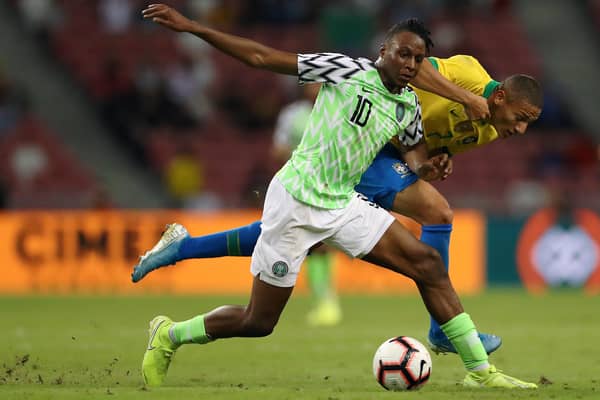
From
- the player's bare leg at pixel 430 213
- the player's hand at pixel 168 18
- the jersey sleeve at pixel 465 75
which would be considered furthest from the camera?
the player's bare leg at pixel 430 213

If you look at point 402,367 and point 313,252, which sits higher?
point 402,367

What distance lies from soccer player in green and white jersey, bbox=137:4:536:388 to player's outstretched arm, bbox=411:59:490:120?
4.3 inches

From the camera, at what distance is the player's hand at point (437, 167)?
302 inches

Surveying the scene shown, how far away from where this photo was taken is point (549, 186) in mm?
20203

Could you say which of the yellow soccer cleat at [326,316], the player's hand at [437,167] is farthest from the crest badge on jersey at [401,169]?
the yellow soccer cleat at [326,316]

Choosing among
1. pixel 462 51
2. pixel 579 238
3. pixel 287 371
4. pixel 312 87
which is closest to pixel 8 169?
pixel 462 51

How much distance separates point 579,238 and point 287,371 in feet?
32.8

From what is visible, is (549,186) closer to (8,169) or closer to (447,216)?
(8,169)

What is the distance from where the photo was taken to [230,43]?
22.2ft

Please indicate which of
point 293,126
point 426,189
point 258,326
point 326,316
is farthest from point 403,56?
point 326,316

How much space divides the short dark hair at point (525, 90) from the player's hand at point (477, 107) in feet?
0.62

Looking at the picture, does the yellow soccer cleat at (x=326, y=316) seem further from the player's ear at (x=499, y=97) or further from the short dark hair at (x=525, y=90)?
the short dark hair at (x=525, y=90)

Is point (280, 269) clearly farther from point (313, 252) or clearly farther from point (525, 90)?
point (313, 252)

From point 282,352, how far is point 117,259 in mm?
8333
